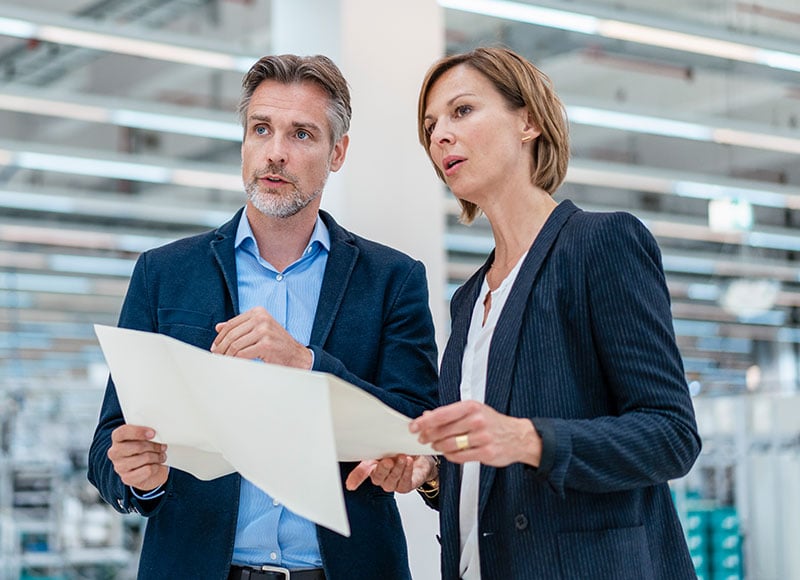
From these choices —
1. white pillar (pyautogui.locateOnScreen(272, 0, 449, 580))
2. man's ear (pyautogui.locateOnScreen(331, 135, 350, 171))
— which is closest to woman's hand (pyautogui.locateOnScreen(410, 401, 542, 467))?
man's ear (pyautogui.locateOnScreen(331, 135, 350, 171))

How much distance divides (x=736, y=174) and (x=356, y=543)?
35.3ft

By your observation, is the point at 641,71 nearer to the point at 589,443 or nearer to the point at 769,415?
the point at 769,415

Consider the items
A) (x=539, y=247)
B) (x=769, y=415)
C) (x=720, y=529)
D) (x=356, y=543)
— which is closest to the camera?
(x=539, y=247)

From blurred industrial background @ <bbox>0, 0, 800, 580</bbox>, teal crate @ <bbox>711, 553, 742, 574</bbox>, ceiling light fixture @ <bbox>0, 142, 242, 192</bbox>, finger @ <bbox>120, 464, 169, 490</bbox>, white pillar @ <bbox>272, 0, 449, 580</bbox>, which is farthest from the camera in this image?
ceiling light fixture @ <bbox>0, 142, 242, 192</bbox>

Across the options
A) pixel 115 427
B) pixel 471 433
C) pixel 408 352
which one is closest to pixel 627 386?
pixel 471 433

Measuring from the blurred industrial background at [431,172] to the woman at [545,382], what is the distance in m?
1.30

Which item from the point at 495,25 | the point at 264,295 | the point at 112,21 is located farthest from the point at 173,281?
the point at 112,21

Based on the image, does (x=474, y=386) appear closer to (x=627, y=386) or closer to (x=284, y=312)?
(x=627, y=386)

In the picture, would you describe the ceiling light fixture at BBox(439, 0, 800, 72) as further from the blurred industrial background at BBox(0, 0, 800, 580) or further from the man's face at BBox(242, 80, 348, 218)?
the man's face at BBox(242, 80, 348, 218)

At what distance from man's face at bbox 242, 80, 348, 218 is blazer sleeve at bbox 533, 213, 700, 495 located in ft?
1.82

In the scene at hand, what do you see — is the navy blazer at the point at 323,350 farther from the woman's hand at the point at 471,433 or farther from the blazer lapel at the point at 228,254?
the woman's hand at the point at 471,433

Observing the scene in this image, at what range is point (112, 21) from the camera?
816 cm

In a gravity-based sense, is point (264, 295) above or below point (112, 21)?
below

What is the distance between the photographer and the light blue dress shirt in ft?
5.83
